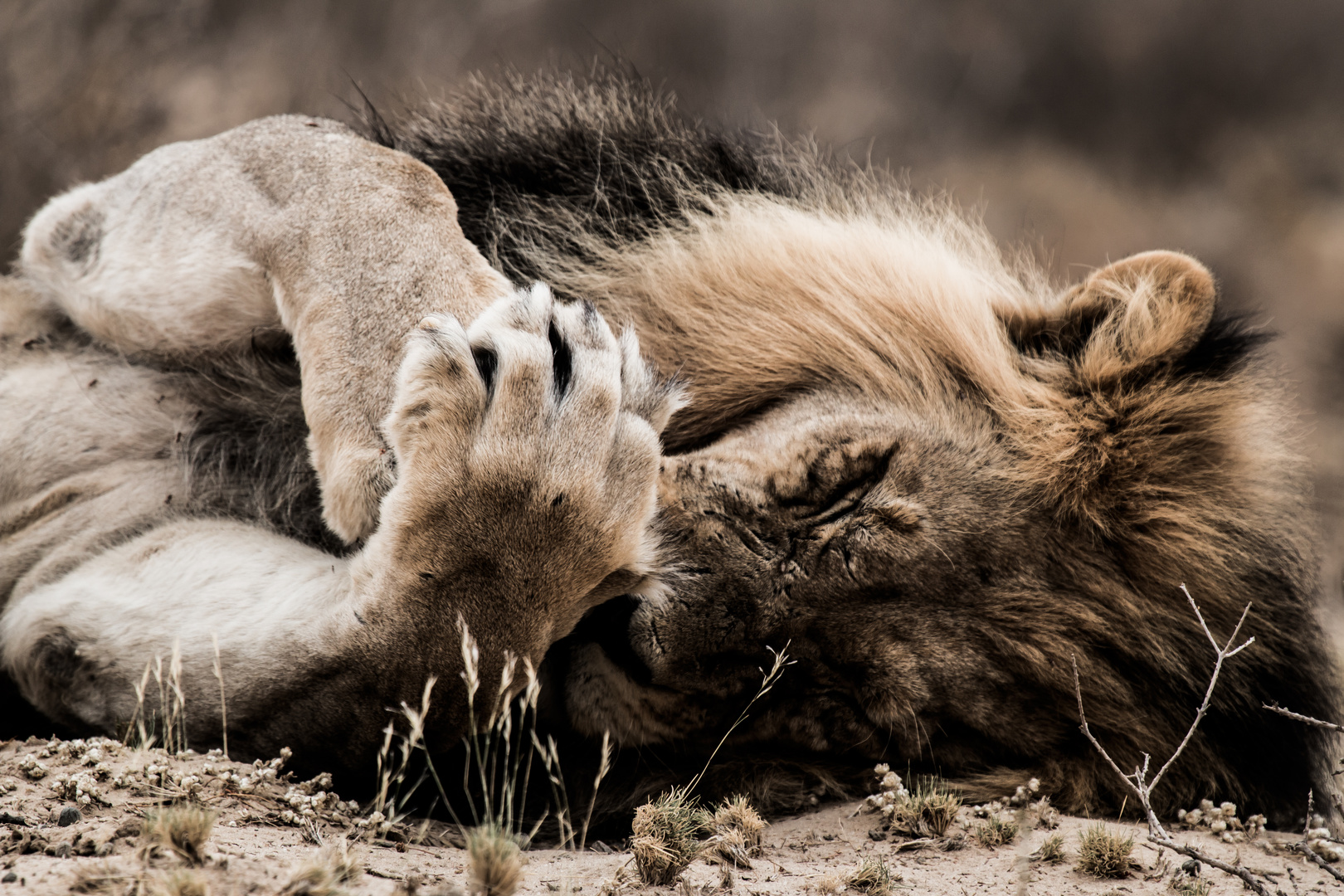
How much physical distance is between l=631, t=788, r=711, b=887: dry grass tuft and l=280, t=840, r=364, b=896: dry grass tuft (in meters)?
0.45

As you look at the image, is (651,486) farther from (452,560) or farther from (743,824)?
(743,824)

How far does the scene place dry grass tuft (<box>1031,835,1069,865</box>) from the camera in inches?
84.0

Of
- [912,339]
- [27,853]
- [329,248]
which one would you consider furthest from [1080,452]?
[27,853]

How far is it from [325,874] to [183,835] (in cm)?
24

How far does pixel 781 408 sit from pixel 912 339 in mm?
372

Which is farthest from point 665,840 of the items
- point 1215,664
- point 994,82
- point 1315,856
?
point 994,82

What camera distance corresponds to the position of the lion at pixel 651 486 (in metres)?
2.14

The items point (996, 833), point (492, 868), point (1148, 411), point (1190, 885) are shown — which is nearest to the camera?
point (492, 868)

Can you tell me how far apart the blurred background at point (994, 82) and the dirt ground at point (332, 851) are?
17.8ft

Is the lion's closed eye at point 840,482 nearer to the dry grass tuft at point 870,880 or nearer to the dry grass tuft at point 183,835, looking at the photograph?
the dry grass tuft at point 870,880

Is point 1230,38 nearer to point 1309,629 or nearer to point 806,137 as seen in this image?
point 806,137

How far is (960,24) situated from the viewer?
8.80 m

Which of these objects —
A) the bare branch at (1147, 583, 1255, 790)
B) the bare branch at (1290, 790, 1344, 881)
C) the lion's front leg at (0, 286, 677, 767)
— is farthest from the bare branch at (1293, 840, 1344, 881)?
the lion's front leg at (0, 286, 677, 767)

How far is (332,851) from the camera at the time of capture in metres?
1.71
